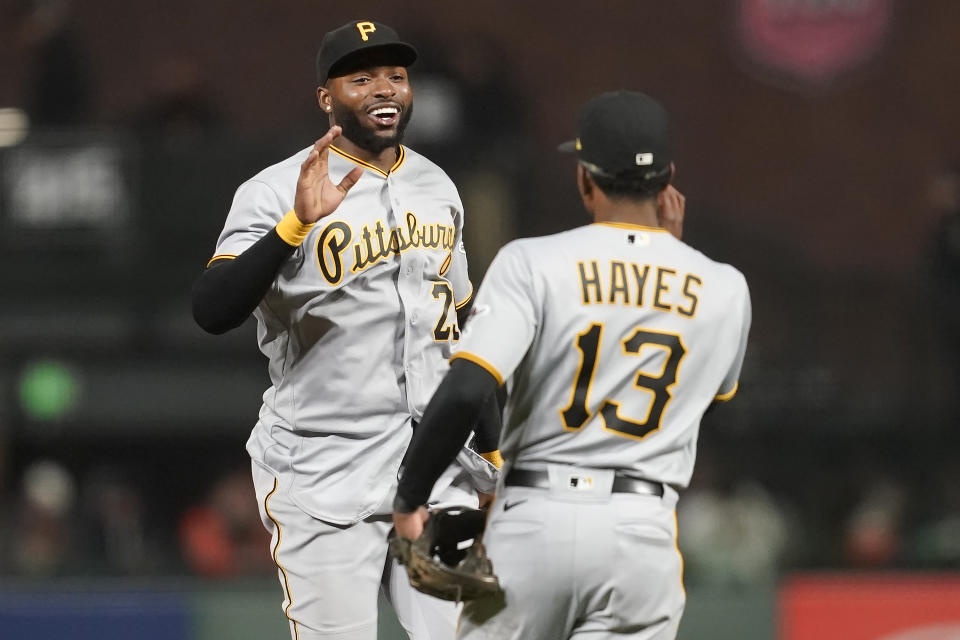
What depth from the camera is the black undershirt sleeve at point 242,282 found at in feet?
10.8

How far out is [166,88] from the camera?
30.3 feet

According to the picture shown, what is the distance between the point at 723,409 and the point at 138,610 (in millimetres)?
3792

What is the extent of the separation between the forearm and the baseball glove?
61 cm

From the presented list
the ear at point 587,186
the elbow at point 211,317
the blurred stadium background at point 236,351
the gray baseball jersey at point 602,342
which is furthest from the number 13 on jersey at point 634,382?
the blurred stadium background at point 236,351

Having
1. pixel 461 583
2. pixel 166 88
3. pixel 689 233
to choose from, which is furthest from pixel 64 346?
pixel 461 583

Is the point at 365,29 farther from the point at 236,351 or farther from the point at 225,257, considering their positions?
the point at 236,351

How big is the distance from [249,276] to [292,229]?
0.14 m

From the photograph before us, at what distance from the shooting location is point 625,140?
9.75 feet

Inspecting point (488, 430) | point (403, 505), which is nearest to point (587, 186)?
point (403, 505)

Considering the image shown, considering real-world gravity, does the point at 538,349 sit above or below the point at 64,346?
above

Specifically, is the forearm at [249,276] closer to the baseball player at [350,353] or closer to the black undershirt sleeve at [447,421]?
the baseball player at [350,353]

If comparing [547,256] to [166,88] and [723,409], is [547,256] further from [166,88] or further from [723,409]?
[166,88]

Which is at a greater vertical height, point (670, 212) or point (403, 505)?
point (670, 212)

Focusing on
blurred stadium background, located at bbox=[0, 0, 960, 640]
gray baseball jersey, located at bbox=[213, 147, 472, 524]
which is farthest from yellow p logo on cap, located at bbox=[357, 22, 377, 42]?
blurred stadium background, located at bbox=[0, 0, 960, 640]
